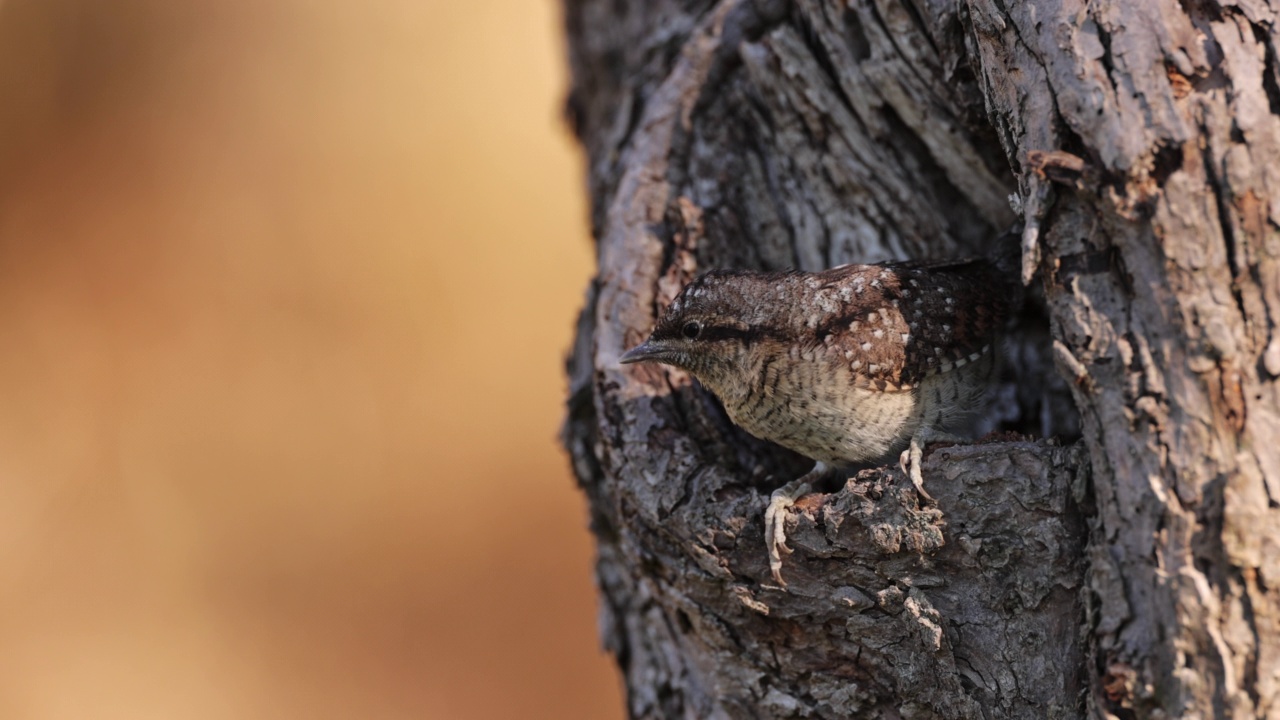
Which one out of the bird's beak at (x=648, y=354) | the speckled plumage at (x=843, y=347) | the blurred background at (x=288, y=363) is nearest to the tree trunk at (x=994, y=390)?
the bird's beak at (x=648, y=354)

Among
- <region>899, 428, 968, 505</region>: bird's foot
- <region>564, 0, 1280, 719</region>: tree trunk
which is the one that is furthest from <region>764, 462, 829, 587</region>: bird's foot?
<region>899, 428, 968, 505</region>: bird's foot

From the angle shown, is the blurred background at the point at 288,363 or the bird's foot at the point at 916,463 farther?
the blurred background at the point at 288,363

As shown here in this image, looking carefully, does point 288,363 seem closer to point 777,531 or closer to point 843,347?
point 843,347

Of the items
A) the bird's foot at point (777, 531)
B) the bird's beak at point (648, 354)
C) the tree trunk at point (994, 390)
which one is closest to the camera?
the tree trunk at point (994, 390)

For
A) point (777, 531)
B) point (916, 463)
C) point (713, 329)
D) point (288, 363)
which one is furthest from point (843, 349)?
point (288, 363)

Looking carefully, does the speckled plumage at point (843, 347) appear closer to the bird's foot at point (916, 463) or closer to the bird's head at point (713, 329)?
the bird's head at point (713, 329)

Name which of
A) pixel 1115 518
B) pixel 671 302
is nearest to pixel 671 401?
pixel 671 302

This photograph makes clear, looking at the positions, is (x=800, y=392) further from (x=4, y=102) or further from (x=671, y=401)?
(x=4, y=102)
